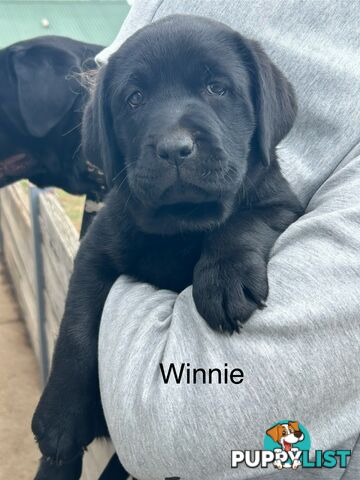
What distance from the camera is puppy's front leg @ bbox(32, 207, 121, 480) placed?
1.35 metres

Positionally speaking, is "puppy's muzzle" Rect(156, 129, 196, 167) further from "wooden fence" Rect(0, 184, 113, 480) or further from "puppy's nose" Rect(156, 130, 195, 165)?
"wooden fence" Rect(0, 184, 113, 480)

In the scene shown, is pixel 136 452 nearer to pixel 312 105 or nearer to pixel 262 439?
pixel 262 439

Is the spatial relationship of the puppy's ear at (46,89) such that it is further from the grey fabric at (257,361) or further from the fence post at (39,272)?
the grey fabric at (257,361)

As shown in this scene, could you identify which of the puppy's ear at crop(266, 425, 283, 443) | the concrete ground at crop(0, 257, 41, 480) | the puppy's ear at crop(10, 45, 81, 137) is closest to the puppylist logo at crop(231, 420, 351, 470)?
the puppy's ear at crop(266, 425, 283, 443)

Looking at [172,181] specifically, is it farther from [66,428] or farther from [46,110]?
[46,110]

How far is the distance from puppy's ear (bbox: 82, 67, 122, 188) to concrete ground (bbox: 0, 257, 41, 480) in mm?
1742

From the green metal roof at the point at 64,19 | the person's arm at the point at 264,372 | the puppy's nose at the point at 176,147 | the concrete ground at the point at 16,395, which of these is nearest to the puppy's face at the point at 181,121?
the puppy's nose at the point at 176,147

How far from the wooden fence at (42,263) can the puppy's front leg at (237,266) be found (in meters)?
0.78

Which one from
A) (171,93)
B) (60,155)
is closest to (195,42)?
(171,93)

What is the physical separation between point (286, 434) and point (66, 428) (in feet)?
1.85

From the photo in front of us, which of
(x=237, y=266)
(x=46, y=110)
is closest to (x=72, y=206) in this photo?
(x=46, y=110)

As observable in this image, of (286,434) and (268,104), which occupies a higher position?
(268,104)

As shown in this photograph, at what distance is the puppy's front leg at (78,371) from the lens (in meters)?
1.35

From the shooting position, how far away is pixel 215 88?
1396 mm
